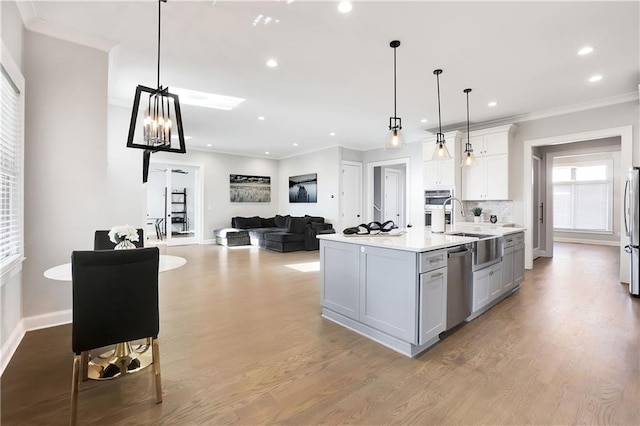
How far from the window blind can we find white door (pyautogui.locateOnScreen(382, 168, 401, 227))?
814 centimetres

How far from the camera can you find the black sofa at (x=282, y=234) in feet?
25.6

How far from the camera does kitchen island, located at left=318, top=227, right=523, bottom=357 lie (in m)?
2.43

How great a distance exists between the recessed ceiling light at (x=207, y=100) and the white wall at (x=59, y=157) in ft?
4.96

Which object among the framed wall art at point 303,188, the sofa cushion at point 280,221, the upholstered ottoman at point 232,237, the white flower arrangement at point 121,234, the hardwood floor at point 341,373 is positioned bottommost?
the hardwood floor at point 341,373

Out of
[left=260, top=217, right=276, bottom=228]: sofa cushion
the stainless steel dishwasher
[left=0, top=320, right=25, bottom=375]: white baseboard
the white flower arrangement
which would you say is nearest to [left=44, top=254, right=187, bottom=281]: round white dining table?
the white flower arrangement

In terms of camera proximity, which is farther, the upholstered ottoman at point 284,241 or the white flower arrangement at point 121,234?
the upholstered ottoman at point 284,241

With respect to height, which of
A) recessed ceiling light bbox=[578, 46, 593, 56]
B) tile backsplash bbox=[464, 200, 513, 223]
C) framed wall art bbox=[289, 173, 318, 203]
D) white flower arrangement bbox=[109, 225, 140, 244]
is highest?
recessed ceiling light bbox=[578, 46, 593, 56]

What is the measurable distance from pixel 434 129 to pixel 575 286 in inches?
151

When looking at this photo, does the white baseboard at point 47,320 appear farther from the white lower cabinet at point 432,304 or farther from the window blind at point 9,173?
the white lower cabinet at point 432,304

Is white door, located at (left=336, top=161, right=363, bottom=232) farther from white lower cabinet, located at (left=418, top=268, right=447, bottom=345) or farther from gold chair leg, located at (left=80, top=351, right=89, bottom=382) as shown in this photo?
gold chair leg, located at (left=80, top=351, right=89, bottom=382)

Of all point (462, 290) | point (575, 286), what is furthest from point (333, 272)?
point (575, 286)

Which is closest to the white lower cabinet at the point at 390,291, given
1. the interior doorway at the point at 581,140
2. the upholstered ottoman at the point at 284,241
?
the interior doorway at the point at 581,140

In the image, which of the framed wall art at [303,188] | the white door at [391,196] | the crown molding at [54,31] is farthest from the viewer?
the white door at [391,196]

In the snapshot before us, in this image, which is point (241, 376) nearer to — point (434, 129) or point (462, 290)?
point (462, 290)
